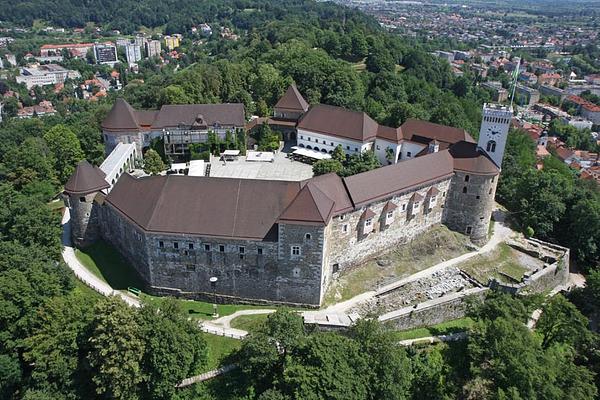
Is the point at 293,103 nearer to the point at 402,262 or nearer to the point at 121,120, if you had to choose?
the point at 121,120

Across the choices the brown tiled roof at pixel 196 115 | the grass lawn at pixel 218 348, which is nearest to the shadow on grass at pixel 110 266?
the grass lawn at pixel 218 348

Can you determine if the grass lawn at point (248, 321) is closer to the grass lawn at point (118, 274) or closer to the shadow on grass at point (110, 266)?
the grass lawn at point (118, 274)

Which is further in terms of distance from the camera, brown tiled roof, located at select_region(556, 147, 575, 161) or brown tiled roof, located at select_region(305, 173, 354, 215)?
brown tiled roof, located at select_region(556, 147, 575, 161)

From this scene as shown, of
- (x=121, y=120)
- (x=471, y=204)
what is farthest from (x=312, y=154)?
(x=121, y=120)

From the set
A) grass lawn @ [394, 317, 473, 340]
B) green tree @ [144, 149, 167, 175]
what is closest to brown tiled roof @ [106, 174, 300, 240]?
grass lawn @ [394, 317, 473, 340]

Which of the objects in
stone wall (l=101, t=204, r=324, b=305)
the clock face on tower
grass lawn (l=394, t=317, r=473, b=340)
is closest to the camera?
stone wall (l=101, t=204, r=324, b=305)

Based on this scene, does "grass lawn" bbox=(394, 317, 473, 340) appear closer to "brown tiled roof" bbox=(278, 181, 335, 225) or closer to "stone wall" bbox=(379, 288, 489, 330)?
"stone wall" bbox=(379, 288, 489, 330)
